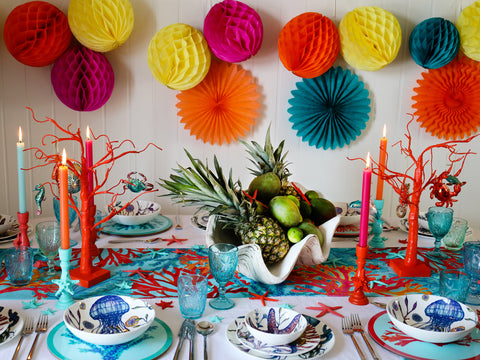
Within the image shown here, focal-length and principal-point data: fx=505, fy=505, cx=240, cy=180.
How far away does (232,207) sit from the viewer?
1.37 m

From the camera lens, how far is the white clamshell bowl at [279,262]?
50.4 inches

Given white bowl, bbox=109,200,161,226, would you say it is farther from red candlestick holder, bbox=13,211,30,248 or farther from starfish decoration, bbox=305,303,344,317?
starfish decoration, bbox=305,303,344,317

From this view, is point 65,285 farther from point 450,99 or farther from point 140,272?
point 450,99

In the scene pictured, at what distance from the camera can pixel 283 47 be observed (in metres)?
2.19

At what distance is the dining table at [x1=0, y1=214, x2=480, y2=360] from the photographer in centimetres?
100

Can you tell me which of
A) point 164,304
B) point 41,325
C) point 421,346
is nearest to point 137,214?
point 164,304

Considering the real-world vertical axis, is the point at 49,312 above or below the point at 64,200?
below

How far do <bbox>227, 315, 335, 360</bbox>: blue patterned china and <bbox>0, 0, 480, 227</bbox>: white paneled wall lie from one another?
1.40m

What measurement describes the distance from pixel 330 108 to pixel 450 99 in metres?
0.58

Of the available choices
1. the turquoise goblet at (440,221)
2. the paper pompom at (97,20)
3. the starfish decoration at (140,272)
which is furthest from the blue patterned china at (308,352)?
the paper pompom at (97,20)

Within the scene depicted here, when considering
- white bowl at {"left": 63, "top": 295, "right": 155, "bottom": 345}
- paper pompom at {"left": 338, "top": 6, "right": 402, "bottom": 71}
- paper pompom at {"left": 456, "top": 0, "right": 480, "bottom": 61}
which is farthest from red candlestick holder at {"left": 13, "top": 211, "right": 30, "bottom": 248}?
paper pompom at {"left": 456, "top": 0, "right": 480, "bottom": 61}

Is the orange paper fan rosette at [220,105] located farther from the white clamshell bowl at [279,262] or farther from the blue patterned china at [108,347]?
the blue patterned china at [108,347]

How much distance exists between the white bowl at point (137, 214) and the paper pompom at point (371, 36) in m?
1.11

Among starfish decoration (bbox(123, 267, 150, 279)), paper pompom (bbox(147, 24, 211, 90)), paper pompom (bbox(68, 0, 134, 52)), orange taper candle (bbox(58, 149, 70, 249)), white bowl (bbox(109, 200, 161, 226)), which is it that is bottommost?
starfish decoration (bbox(123, 267, 150, 279))
